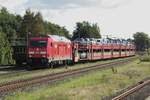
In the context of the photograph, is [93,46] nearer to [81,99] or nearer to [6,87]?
[6,87]

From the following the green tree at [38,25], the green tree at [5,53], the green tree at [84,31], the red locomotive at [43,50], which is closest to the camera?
the red locomotive at [43,50]

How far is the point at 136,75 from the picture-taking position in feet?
108

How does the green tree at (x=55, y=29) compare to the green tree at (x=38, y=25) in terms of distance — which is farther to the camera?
the green tree at (x=55, y=29)

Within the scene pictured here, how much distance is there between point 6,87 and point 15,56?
19666 mm

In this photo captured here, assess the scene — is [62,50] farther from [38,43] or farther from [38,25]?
[38,25]

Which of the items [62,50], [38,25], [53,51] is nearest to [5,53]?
[62,50]

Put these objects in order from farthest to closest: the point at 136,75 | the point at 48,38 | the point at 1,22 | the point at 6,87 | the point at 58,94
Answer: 1. the point at 1,22
2. the point at 48,38
3. the point at 136,75
4. the point at 6,87
5. the point at 58,94

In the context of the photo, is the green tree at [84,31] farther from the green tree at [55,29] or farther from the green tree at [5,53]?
the green tree at [5,53]

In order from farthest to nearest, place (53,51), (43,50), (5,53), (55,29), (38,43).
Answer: (55,29) < (5,53) < (53,51) < (38,43) < (43,50)

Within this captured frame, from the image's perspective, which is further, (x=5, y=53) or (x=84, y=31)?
(x=84, y=31)

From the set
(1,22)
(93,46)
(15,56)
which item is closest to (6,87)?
(15,56)

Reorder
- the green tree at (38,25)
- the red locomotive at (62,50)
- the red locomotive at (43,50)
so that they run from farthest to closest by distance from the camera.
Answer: the green tree at (38,25), the red locomotive at (62,50), the red locomotive at (43,50)

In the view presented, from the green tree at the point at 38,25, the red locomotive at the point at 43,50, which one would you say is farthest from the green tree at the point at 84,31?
the red locomotive at the point at 43,50

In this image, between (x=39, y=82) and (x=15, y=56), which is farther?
(x=15, y=56)
